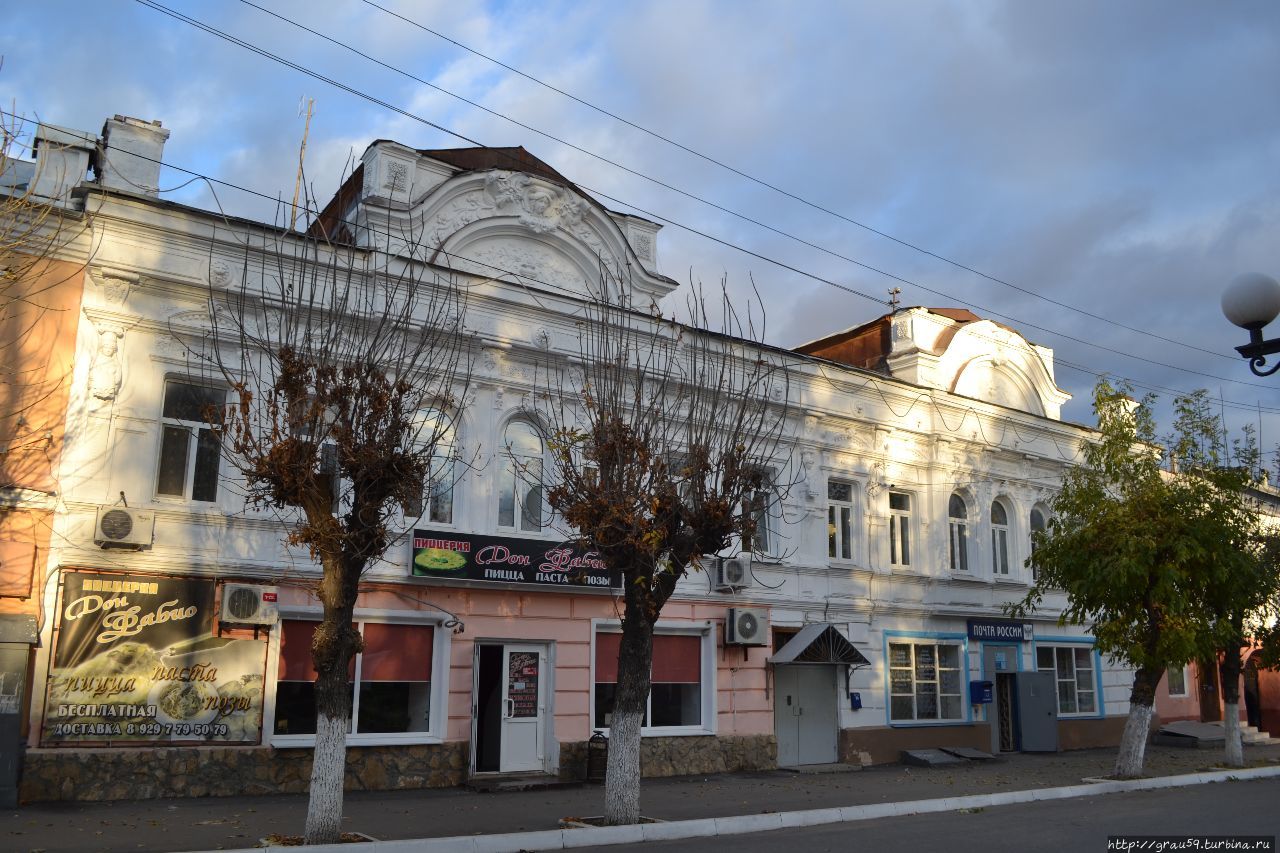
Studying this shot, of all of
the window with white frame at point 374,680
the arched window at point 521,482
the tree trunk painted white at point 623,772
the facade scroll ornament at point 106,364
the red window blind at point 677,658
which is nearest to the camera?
the tree trunk painted white at point 623,772

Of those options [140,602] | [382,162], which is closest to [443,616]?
[140,602]

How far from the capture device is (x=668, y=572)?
43.3 ft

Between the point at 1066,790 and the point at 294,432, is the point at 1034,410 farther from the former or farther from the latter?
the point at 294,432

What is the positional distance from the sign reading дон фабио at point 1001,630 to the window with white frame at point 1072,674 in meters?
0.95

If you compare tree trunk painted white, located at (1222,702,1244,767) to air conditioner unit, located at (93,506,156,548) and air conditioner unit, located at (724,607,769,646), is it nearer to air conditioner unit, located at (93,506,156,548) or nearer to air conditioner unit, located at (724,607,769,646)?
air conditioner unit, located at (724,607,769,646)

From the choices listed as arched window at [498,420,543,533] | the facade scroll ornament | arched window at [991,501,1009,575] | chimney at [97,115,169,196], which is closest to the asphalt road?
arched window at [498,420,543,533]

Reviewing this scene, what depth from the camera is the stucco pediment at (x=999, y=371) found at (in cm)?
2547

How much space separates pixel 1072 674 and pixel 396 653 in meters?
17.5

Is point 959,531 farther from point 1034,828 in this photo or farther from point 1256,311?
point 1256,311

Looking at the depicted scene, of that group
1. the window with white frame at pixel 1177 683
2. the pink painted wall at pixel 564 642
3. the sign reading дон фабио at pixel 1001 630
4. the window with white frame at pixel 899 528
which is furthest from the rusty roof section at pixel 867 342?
the window with white frame at pixel 1177 683

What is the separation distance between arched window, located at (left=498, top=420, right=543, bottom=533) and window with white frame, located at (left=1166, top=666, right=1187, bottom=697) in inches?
794

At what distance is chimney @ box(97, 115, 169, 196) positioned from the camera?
15391mm

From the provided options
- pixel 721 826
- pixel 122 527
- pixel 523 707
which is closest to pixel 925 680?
pixel 523 707

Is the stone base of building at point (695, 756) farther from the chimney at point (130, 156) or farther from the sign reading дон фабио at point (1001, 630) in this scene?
the chimney at point (130, 156)
